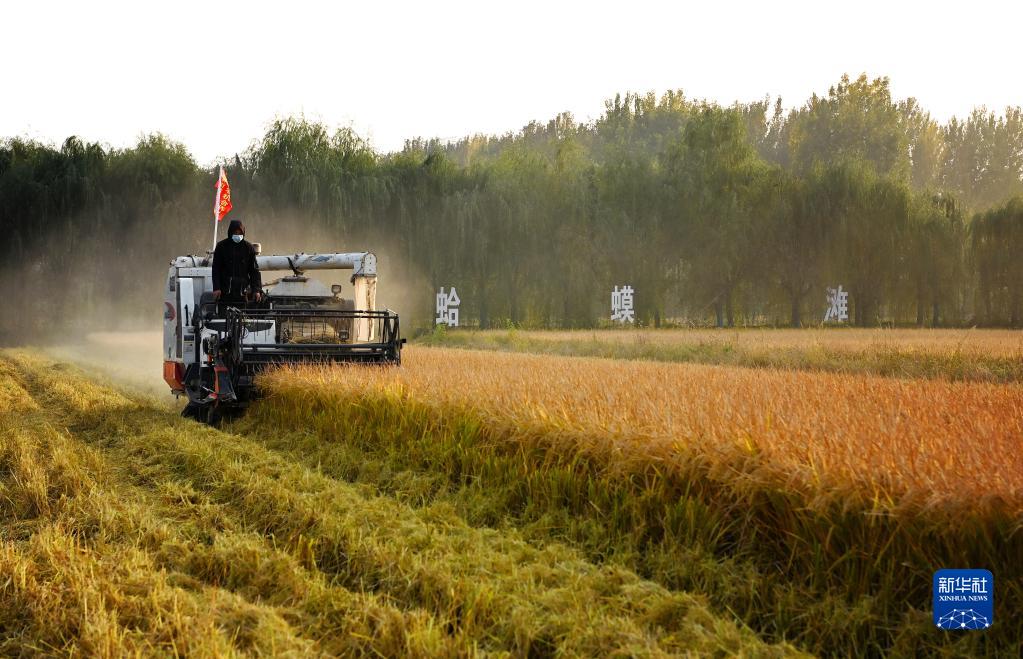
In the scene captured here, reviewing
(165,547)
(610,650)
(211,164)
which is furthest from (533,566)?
(211,164)

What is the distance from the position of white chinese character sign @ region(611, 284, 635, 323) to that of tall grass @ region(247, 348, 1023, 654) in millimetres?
29421

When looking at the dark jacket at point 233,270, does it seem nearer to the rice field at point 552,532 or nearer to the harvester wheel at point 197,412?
the harvester wheel at point 197,412

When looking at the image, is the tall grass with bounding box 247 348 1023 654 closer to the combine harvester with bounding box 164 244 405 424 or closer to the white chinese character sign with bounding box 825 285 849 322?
the combine harvester with bounding box 164 244 405 424

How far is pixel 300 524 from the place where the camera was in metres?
5.20

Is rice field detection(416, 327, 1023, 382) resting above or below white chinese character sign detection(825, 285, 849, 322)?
below

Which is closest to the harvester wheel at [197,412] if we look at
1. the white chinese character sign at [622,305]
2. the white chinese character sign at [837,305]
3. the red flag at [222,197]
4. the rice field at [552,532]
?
the rice field at [552,532]

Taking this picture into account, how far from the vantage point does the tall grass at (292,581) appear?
3.59 m

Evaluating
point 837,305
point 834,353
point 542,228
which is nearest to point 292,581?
point 834,353

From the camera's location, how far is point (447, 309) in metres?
34.3

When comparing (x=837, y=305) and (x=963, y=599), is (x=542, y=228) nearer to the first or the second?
(x=837, y=305)

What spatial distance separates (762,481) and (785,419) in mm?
1251

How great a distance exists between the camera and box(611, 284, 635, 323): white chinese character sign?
122ft

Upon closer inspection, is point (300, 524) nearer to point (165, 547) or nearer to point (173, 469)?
point (165, 547)

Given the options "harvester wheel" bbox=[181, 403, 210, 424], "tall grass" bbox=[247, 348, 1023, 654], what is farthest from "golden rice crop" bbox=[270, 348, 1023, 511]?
"harvester wheel" bbox=[181, 403, 210, 424]
